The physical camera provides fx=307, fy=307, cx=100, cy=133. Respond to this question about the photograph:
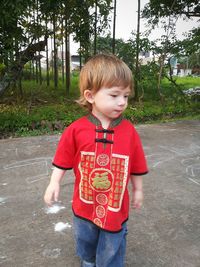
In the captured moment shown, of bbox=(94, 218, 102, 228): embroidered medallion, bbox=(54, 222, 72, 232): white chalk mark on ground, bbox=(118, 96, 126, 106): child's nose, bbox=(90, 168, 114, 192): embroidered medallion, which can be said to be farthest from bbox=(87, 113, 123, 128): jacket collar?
bbox=(54, 222, 72, 232): white chalk mark on ground

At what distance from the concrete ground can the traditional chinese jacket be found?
570mm

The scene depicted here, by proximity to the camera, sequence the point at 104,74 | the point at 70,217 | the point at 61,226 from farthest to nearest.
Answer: the point at 70,217, the point at 61,226, the point at 104,74

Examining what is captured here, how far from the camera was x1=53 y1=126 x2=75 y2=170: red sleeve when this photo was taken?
4.93 feet

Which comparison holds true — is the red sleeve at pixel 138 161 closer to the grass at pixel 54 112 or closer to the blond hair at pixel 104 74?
the blond hair at pixel 104 74

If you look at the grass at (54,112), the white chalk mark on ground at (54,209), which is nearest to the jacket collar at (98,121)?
the white chalk mark on ground at (54,209)

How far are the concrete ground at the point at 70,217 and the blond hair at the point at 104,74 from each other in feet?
3.68

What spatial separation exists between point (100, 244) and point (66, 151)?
1.63ft

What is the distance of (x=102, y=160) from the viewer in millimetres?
1459

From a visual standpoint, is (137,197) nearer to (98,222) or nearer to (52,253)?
(98,222)

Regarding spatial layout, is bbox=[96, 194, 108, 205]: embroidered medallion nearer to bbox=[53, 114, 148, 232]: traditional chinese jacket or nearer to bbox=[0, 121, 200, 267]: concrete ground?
bbox=[53, 114, 148, 232]: traditional chinese jacket

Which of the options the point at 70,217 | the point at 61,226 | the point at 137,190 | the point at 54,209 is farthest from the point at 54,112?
the point at 137,190

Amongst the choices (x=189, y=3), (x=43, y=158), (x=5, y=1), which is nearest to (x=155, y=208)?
(x=43, y=158)

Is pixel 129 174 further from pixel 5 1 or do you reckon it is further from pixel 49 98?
pixel 49 98

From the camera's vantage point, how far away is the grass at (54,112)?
5734mm
